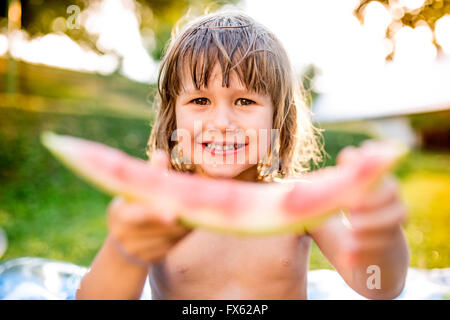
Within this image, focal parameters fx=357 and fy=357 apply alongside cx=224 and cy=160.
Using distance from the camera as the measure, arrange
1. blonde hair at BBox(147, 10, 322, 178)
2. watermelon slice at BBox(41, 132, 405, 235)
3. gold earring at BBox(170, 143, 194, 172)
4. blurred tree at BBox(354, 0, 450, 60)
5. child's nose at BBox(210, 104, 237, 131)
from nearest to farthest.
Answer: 1. watermelon slice at BBox(41, 132, 405, 235)
2. child's nose at BBox(210, 104, 237, 131)
3. blonde hair at BBox(147, 10, 322, 178)
4. gold earring at BBox(170, 143, 194, 172)
5. blurred tree at BBox(354, 0, 450, 60)

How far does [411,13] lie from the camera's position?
67.4 inches

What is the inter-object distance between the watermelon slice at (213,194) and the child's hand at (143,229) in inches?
0.9

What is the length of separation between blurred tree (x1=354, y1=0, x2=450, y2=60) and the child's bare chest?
1.09 meters

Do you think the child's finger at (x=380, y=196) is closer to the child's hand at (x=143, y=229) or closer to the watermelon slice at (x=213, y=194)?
the watermelon slice at (x=213, y=194)

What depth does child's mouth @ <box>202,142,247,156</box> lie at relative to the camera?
110 cm

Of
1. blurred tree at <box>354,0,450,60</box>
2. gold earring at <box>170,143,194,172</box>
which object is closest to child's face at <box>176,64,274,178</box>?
gold earring at <box>170,143,194,172</box>

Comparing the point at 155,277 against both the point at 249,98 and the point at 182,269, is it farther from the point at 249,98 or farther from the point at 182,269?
the point at 249,98

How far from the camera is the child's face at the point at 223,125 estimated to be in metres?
1.08

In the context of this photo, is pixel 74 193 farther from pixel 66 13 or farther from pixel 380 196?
pixel 380 196

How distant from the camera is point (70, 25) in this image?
1836 mm

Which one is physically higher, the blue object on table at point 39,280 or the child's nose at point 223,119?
the child's nose at point 223,119

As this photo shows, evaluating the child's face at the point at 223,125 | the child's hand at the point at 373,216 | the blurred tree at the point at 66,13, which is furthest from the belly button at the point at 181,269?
the blurred tree at the point at 66,13

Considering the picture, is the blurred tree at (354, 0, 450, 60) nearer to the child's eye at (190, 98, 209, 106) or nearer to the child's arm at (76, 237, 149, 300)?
the child's eye at (190, 98, 209, 106)

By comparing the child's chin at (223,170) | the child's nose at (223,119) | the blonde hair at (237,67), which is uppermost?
the blonde hair at (237,67)
